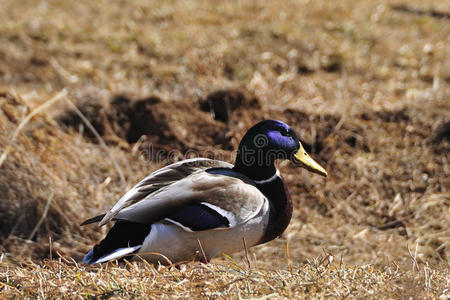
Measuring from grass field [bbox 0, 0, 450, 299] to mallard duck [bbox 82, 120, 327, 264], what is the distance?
0.13 metres

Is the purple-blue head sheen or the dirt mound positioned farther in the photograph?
the dirt mound

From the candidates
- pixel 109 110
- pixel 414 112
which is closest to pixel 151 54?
pixel 109 110

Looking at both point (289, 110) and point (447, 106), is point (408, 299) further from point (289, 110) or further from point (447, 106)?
point (447, 106)

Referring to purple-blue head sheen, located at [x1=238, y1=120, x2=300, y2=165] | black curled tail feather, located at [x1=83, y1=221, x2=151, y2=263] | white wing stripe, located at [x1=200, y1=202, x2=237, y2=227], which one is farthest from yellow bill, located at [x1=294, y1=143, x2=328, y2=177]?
black curled tail feather, located at [x1=83, y1=221, x2=151, y2=263]

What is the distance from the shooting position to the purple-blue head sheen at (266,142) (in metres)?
3.19

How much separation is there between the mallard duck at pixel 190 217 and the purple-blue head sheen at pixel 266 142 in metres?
0.14

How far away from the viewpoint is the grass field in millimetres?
2609

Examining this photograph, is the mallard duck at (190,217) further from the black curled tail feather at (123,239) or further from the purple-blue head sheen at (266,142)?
the purple-blue head sheen at (266,142)

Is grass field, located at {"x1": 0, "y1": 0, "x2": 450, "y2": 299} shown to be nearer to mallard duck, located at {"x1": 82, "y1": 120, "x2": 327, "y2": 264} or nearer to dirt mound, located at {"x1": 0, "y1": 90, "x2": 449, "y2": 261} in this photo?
dirt mound, located at {"x1": 0, "y1": 90, "x2": 449, "y2": 261}

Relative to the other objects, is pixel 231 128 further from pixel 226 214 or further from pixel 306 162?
pixel 226 214

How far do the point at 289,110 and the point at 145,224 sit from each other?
95.0 inches

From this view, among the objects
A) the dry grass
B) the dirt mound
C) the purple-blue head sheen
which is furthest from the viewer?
the dirt mound

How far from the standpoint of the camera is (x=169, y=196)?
2910 mm

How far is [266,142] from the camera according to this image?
3201 mm
